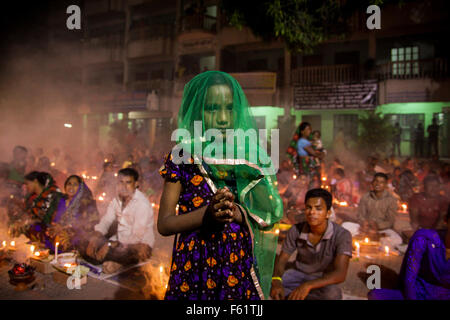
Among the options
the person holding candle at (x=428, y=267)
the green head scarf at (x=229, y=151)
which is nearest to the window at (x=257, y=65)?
the person holding candle at (x=428, y=267)

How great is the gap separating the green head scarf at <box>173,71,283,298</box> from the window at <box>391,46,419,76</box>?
14237 mm

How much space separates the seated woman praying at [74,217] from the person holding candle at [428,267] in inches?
155

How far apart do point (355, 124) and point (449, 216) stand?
13729mm

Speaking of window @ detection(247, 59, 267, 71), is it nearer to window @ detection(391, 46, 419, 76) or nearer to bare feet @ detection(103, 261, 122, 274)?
window @ detection(391, 46, 419, 76)

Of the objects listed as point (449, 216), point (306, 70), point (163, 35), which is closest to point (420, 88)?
point (306, 70)

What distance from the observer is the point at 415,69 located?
14156 mm

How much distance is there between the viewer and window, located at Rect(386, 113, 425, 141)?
14.3 metres

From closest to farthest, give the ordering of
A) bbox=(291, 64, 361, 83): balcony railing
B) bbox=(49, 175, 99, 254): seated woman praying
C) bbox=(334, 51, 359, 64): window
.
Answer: bbox=(49, 175, 99, 254): seated woman praying
bbox=(291, 64, 361, 83): balcony railing
bbox=(334, 51, 359, 64): window

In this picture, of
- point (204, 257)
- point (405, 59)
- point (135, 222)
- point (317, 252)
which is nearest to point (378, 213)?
point (317, 252)

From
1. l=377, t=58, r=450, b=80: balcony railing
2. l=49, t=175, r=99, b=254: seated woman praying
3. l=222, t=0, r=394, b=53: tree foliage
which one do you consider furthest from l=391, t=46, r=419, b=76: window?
l=49, t=175, r=99, b=254: seated woman praying

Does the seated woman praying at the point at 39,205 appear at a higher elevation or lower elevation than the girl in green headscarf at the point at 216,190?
lower

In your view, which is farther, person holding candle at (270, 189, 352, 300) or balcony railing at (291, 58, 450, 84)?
balcony railing at (291, 58, 450, 84)

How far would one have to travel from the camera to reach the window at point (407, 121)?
14325 millimetres

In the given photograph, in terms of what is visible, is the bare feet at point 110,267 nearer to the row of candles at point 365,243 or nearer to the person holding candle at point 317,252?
the person holding candle at point 317,252
